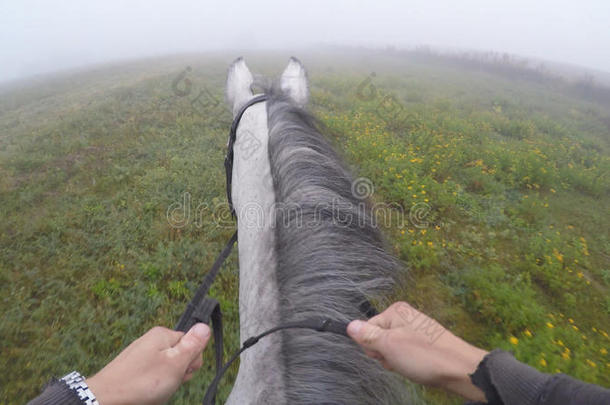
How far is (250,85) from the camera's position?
235 cm

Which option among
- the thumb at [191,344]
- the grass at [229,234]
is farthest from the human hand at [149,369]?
the grass at [229,234]

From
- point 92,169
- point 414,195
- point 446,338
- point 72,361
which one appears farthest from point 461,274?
point 92,169

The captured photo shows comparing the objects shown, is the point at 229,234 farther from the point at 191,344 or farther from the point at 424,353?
the point at 424,353

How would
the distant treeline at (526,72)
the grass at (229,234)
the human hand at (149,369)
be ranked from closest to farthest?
the human hand at (149,369)
the grass at (229,234)
the distant treeline at (526,72)

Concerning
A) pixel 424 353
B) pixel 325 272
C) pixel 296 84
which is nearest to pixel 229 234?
pixel 296 84

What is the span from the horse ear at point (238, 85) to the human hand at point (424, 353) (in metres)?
1.90

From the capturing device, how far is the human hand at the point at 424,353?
0.82m

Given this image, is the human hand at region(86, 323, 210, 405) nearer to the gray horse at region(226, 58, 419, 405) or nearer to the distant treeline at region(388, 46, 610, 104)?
the gray horse at region(226, 58, 419, 405)

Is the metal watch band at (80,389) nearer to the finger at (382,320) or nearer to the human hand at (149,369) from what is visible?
the human hand at (149,369)

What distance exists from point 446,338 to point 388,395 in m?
0.27

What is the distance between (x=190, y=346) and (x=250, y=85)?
79.8 inches

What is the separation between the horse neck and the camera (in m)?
0.92

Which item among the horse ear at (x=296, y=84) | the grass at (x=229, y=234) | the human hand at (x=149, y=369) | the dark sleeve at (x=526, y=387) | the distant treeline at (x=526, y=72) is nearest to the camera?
the dark sleeve at (x=526, y=387)

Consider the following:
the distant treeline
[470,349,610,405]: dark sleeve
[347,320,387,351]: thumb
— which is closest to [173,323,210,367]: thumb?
[347,320,387,351]: thumb
